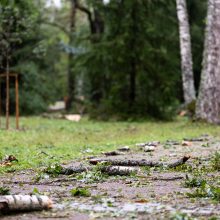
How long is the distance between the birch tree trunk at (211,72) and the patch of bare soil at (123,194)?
9.01 meters

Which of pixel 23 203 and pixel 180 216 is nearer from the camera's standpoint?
pixel 180 216

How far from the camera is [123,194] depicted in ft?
20.2

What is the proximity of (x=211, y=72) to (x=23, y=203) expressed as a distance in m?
13.6

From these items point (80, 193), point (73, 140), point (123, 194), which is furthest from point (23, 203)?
point (73, 140)

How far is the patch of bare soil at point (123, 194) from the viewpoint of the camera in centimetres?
512

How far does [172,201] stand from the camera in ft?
18.7

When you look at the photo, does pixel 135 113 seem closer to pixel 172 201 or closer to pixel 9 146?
pixel 9 146

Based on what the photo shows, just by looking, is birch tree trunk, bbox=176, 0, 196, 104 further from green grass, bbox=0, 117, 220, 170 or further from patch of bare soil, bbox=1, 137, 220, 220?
patch of bare soil, bbox=1, 137, 220, 220

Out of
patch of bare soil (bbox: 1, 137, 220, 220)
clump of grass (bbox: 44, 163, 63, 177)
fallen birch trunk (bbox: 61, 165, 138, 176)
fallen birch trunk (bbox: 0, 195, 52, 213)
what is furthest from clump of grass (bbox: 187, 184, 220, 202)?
clump of grass (bbox: 44, 163, 63, 177)

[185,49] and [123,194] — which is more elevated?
[185,49]

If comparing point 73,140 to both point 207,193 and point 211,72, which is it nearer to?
point 211,72

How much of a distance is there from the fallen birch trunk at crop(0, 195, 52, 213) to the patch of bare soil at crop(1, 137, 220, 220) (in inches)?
2.4

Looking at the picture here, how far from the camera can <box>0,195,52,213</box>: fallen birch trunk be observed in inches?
203

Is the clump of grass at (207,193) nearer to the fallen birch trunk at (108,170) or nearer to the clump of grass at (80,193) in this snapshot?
the clump of grass at (80,193)
